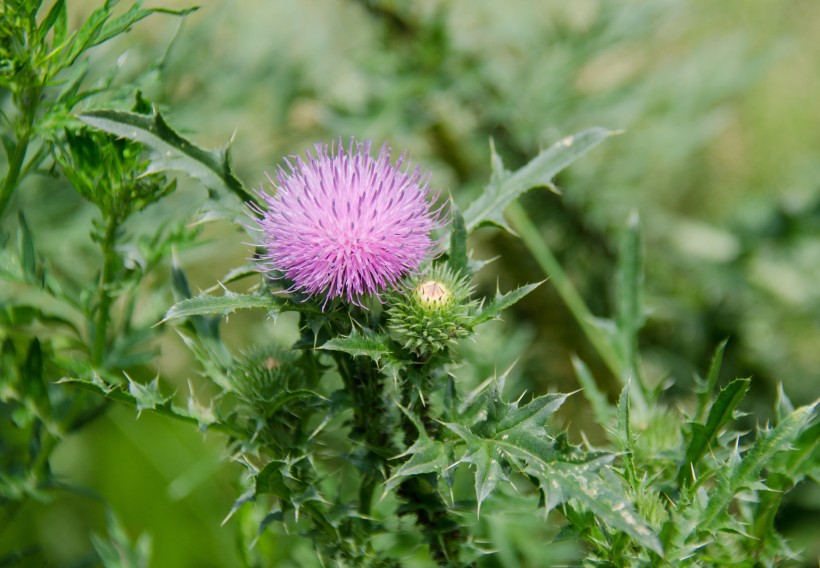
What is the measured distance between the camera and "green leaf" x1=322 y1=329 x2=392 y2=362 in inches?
65.6

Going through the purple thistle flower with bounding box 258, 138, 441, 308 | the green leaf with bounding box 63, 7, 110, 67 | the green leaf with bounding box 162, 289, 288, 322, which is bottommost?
the green leaf with bounding box 162, 289, 288, 322

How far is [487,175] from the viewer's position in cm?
405

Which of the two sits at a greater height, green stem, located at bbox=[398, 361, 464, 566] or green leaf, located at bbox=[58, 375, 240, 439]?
green leaf, located at bbox=[58, 375, 240, 439]

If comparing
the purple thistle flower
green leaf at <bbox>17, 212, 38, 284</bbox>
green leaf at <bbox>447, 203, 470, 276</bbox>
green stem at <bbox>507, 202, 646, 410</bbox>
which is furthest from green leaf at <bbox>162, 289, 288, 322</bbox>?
green stem at <bbox>507, 202, 646, 410</bbox>

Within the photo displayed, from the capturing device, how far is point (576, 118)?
3.84 metres

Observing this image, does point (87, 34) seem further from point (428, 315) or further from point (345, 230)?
point (428, 315)

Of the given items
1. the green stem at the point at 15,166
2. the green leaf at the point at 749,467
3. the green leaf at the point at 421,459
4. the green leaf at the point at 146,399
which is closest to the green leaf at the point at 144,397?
the green leaf at the point at 146,399

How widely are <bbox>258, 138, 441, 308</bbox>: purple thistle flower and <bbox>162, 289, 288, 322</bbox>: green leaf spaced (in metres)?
0.07

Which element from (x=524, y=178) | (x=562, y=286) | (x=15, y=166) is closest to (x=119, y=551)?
(x=15, y=166)

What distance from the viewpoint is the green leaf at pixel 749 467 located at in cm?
183

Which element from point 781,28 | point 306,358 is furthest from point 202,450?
point 781,28

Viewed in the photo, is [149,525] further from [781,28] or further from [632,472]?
[781,28]

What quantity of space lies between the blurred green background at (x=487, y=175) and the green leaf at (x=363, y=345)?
1648 millimetres

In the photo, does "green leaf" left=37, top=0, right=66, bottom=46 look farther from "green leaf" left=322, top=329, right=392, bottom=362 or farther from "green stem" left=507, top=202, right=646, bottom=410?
"green stem" left=507, top=202, right=646, bottom=410
